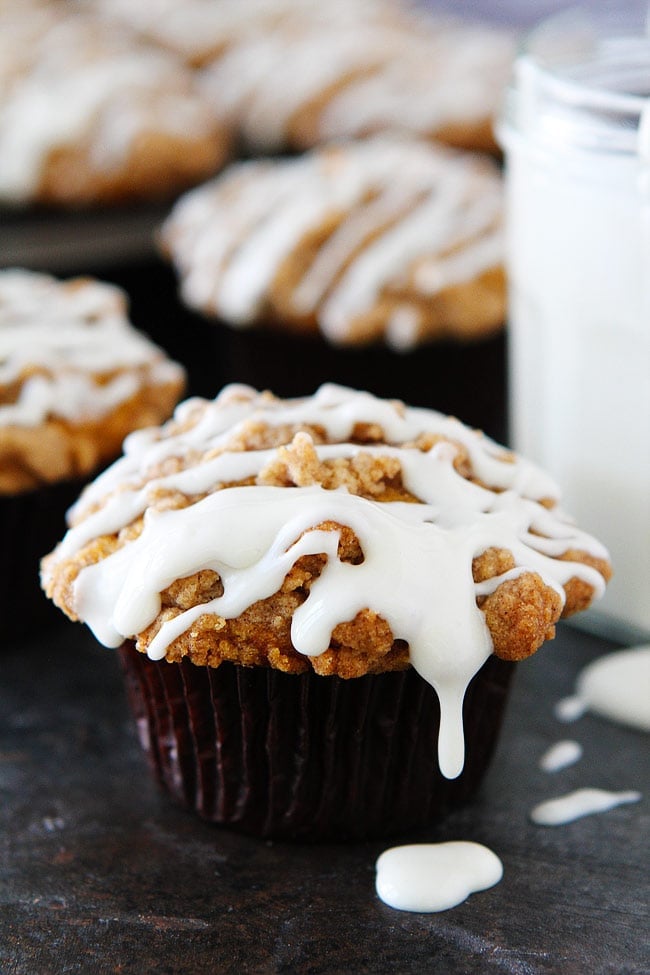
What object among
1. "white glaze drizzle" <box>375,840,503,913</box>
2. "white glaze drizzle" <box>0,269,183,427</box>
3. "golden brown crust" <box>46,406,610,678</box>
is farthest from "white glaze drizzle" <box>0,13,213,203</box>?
"white glaze drizzle" <box>375,840,503,913</box>

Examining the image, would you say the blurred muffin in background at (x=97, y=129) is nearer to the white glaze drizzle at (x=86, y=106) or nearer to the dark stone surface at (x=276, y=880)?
the white glaze drizzle at (x=86, y=106)

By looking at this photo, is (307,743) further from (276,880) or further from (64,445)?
(64,445)

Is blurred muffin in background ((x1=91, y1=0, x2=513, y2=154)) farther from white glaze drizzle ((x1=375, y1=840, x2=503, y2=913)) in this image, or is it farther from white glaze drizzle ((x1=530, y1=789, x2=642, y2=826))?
white glaze drizzle ((x1=375, y1=840, x2=503, y2=913))

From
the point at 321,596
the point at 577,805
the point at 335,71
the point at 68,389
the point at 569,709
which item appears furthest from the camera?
the point at 335,71

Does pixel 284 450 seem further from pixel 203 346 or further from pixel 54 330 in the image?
pixel 203 346

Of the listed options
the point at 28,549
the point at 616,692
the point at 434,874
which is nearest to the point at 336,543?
the point at 434,874

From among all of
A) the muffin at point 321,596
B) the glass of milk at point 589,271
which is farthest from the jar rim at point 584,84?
the muffin at point 321,596

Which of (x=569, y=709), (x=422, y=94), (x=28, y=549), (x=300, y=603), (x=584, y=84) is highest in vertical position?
(x=584, y=84)

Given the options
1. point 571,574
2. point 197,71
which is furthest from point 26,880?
point 197,71
